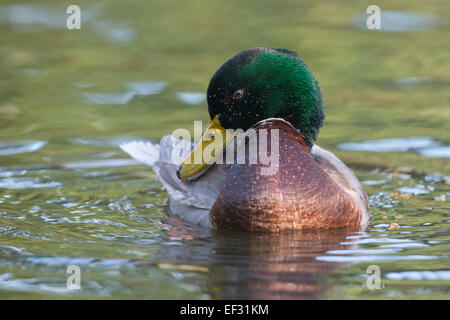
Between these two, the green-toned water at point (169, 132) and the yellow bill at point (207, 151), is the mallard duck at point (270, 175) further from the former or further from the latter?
the green-toned water at point (169, 132)

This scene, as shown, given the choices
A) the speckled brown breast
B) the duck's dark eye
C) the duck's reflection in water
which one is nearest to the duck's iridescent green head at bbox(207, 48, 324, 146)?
the duck's dark eye

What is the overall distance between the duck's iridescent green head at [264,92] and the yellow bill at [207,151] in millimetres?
64

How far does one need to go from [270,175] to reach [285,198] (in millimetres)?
211

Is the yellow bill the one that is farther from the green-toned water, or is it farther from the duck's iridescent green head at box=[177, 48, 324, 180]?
the green-toned water

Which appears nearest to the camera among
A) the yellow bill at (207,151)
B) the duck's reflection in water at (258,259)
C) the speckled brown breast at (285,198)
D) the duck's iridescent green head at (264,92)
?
the duck's reflection in water at (258,259)

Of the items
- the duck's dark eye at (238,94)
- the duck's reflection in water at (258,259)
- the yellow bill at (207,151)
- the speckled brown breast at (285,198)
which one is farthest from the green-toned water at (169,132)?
the duck's dark eye at (238,94)

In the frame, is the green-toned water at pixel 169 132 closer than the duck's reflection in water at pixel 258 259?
No

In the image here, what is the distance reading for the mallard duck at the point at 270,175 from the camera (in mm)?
6137

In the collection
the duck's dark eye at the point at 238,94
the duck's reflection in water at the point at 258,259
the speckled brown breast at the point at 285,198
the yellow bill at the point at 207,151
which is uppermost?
the duck's dark eye at the point at 238,94

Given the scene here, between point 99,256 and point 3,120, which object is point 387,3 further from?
point 99,256

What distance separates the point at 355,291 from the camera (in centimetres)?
500

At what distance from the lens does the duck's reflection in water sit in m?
5.06

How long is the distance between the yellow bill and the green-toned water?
1.41ft
